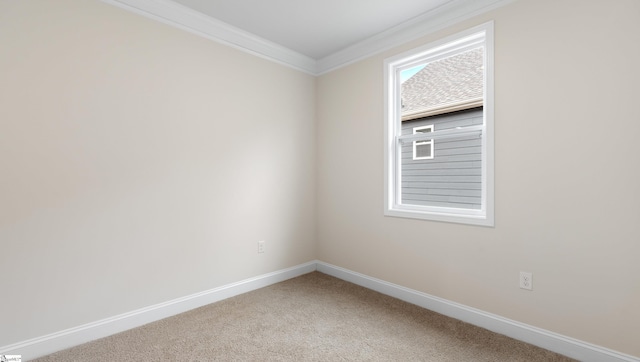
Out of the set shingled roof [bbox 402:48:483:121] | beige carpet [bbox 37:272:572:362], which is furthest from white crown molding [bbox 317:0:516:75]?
beige carpet [bbox 37:272:572:362]

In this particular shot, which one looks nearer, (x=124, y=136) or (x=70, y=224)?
(x=70, y=224)

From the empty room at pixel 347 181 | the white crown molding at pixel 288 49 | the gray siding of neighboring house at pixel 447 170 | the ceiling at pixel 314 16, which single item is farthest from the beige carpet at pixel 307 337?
the ceiling at pixel 314 16

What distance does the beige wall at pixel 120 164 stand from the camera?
6.17ft

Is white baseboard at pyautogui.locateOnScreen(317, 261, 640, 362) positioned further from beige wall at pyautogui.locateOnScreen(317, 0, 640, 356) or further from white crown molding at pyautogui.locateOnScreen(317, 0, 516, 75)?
white crown molding at pyautogui.locateOnScreen(317, 0, 516, 75)

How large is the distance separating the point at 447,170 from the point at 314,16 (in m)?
1.84

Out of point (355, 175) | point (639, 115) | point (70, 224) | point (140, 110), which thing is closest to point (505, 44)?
point (639, 115)

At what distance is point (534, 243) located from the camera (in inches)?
82.3

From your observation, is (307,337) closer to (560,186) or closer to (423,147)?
(423,147)

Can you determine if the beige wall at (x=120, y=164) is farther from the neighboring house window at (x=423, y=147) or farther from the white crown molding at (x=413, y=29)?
the neighboring house window at (x=423, y=147)

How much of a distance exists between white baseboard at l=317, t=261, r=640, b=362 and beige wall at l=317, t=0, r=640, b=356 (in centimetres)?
5

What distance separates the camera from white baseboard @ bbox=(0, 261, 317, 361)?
189 centimetres

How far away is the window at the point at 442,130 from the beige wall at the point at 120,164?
1346 mm

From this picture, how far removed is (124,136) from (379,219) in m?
2.40

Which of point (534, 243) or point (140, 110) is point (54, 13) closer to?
point (140, 110)
